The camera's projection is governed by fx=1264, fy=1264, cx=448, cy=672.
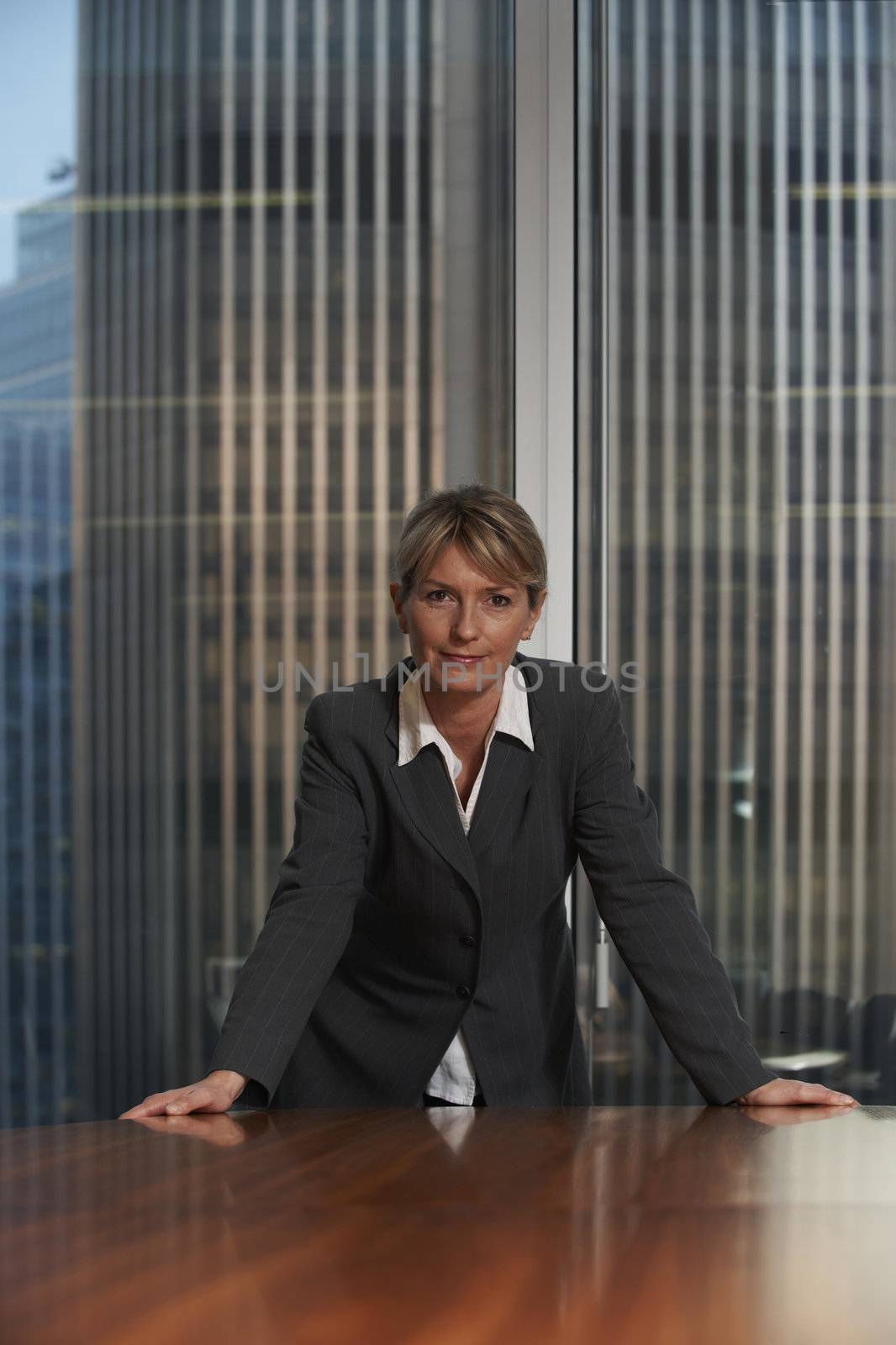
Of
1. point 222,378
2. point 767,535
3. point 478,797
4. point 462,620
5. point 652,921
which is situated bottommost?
point 652,921

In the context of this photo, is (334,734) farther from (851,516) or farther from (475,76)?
(475,76)

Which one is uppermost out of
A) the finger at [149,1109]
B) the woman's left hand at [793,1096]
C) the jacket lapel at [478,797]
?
the jacket lapel at [478,797]

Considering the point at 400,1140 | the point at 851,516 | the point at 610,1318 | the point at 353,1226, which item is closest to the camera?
the point at 610,1318

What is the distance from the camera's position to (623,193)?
260cm

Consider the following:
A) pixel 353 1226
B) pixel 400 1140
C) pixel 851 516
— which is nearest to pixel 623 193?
pixel 851 516

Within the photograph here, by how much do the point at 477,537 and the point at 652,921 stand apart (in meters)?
0.52

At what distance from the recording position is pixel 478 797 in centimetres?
165

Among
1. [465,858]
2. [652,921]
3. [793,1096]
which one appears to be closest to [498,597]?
[465,858]

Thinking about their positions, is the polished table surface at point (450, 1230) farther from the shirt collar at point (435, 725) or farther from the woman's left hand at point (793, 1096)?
the shirt collar at point (435, 725)

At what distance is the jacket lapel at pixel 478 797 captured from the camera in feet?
5.27

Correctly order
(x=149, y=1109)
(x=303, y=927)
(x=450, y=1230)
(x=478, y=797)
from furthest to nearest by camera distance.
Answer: (x=478, y=797), (x=303, y=927), (x=149, y=1109), (x=450, y=1230)

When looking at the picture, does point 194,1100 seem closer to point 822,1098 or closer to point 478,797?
point 478,797

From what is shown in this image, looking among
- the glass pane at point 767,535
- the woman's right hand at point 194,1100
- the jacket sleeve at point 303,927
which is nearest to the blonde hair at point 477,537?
the jacket sleeve at point 303,927

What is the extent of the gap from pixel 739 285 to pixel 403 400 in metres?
0.73
